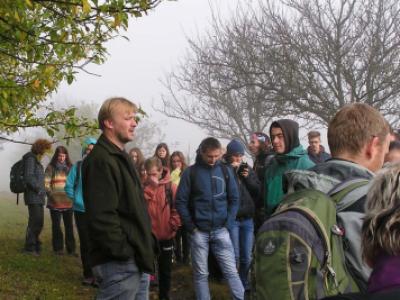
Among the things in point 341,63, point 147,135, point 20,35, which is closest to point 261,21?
point 341,63

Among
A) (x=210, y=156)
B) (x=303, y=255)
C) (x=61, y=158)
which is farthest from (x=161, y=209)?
(x=303, y=255)

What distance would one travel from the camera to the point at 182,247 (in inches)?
337

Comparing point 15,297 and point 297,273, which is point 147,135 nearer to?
point 15,297

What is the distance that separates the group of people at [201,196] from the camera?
72.7 inches

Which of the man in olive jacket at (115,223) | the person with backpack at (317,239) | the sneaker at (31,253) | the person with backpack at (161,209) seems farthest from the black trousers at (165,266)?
the person with backpack at (317,239)

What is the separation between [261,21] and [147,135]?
51.8 metres

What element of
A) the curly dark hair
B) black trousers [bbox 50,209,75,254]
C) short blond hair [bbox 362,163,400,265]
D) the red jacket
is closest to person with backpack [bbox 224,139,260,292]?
the red jacket

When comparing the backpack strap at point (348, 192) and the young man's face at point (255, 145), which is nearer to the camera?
the backpack strap at point (348, 192)

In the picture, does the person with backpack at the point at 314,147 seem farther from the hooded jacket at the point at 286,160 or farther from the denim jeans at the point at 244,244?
the hooded jacket at the point at 286,160

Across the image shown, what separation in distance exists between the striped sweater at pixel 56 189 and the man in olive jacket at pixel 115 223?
5.55m

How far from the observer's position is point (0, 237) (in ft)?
A: 36.7

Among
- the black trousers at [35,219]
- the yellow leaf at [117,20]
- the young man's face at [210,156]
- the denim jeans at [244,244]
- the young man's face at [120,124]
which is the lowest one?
the denim jeans at [244,244]

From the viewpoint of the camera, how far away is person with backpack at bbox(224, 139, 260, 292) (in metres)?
6.61

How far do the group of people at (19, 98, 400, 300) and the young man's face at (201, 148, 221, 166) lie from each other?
1 cm
